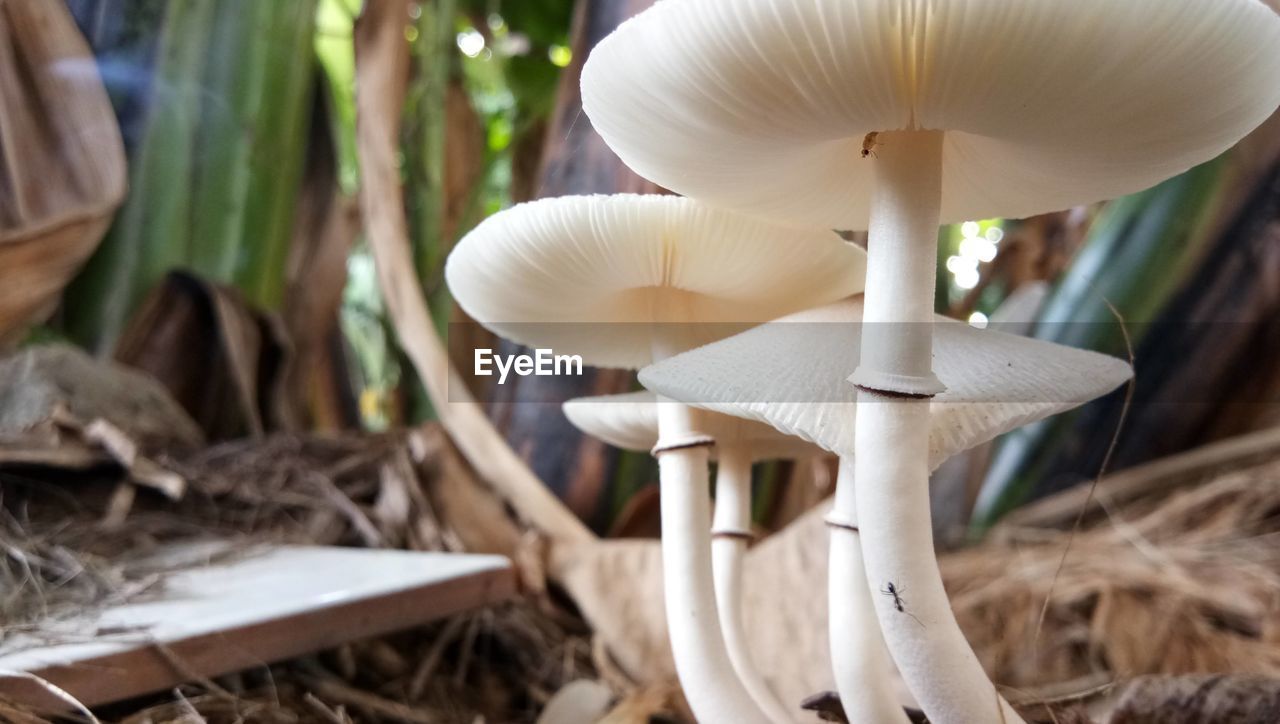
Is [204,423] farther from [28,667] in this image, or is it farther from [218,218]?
[28,667]

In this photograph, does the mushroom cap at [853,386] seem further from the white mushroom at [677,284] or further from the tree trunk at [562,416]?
the tree trunk at [562,416]

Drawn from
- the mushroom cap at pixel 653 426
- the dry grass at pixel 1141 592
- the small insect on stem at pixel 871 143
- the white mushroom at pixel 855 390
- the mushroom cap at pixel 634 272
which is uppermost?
the small insect on stem at pixel 871 143

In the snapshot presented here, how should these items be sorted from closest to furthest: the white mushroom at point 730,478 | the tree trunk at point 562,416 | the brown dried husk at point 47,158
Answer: the white mushroom at point 730,478, the brown dried husk at point 47,158, the tree trunk at point 562,416

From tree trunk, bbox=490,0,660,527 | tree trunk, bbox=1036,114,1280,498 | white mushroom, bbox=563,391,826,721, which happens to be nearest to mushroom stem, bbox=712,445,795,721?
white mushroom, bbox=563,391,826,721

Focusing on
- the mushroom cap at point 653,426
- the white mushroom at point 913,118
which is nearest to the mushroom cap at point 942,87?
the white mushroom at point 913,118

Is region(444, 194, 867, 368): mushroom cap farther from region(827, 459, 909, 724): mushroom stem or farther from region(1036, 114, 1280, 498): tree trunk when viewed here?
region(1036, 114, 1280, 498): tree trunk

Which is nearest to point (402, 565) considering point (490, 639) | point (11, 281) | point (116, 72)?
point (490, 639)
